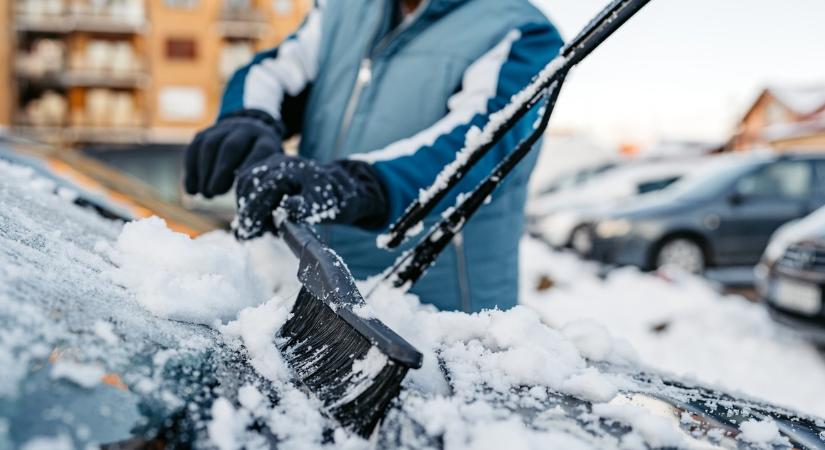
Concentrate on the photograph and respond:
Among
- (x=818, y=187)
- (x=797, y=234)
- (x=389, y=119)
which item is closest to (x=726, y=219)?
(x=818, y=187)

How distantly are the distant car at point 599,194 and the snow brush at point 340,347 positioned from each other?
8169mm

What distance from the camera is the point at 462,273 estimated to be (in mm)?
2072

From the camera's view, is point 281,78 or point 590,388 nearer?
point 590,388

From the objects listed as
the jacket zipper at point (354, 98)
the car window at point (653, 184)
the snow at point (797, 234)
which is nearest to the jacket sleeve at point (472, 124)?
the jacket zipper at point (354, 98)

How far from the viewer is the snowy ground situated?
469cm

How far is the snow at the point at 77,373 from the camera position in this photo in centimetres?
71

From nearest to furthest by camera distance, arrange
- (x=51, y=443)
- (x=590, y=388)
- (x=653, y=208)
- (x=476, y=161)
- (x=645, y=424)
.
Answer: (x=51, y=443), (x=645, y=424), (x=590, y=388), (x=476, y=161), (x=653, y=208)

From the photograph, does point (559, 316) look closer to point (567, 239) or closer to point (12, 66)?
point (567, 239)

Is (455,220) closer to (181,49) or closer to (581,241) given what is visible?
(581,241)

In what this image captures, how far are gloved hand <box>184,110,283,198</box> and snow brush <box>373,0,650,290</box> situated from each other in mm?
498

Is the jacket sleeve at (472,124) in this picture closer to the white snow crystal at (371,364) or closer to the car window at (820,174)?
the white snow crystal at (371,364)

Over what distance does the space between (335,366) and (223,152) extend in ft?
3.02

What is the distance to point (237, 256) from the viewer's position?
50.4 inches

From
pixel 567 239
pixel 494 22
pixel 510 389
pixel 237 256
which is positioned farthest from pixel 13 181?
pixel 567 239
